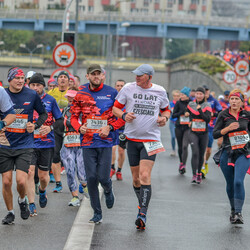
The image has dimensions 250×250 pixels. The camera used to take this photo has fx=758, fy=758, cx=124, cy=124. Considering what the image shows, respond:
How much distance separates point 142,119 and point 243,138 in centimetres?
161

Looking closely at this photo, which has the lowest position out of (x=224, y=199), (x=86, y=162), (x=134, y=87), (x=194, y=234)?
(x=224, y=199)

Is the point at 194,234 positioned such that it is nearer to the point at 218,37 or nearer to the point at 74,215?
the point at 74,215

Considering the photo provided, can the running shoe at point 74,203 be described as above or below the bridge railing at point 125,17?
above

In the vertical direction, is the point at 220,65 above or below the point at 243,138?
below

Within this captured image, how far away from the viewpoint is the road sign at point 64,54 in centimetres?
2106

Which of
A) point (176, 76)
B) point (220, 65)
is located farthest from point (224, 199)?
point (176, 76)

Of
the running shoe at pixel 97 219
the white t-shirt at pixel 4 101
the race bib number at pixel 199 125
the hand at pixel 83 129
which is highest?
the white t-shirt at pixel 4 101

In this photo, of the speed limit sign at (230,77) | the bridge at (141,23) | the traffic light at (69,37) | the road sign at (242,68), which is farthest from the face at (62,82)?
the bridge at (141,23)

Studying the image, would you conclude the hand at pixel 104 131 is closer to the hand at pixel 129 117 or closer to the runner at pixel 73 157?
the hand at pixel 129 117

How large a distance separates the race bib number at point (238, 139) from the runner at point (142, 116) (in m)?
1.22

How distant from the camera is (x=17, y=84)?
8758 mm

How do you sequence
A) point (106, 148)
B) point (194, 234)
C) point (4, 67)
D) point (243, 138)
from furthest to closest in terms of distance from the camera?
point (4, 67)
point (243, 138)
point (106, 148)
point (194, 234)

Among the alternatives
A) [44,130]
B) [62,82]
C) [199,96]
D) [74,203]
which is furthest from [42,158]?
[199,96]

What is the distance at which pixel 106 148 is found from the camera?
9.16m
